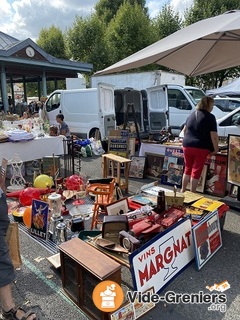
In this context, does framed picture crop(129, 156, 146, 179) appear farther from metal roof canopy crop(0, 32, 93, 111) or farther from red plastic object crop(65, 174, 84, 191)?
metal roof canopy crop(0, 32, 93, 111)

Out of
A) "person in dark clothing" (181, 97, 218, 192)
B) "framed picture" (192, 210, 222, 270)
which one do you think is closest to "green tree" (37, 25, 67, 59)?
"person in dark clothing" (181, 97, 218, 192)

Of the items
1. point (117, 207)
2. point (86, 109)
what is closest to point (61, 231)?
point (117, 207)

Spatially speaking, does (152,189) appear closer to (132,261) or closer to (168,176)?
(168,176)

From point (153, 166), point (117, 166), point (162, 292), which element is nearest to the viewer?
point (162, 292)

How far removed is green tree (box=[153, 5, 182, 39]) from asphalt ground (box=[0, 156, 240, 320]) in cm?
2131

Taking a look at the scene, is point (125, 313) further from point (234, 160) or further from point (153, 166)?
point (153, 166)

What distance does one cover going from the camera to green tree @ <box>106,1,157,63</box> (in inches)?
772

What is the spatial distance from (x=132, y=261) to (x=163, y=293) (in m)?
0.64

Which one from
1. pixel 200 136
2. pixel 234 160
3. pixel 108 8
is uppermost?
pixel 108 8

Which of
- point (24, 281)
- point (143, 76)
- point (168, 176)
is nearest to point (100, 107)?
point (168, 176)

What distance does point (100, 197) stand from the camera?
4.17 metres

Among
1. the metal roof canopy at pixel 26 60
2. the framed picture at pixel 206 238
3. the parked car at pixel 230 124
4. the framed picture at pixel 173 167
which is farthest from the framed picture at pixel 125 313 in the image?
the metal roof canopy at pixel 26 60

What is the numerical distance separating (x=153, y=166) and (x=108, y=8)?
26261 millimetres

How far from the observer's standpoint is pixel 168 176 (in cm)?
547
